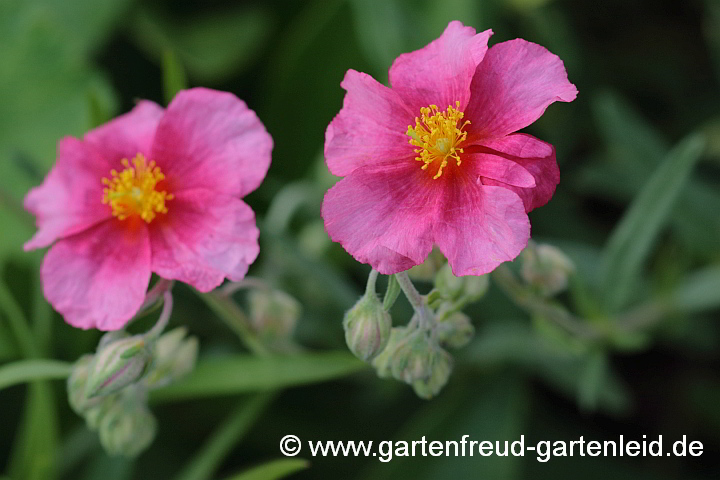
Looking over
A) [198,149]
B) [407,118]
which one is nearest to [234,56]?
[198,149]

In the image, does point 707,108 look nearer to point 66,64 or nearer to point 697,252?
point 697,252

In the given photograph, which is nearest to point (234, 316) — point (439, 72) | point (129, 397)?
point (129, 397)

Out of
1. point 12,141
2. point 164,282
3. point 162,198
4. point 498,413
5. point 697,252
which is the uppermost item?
point 162,198

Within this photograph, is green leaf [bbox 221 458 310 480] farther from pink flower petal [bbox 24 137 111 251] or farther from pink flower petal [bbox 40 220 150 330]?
pink flower petal [bbox 24 137 111 251]

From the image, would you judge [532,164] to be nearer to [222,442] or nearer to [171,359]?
[171,359]

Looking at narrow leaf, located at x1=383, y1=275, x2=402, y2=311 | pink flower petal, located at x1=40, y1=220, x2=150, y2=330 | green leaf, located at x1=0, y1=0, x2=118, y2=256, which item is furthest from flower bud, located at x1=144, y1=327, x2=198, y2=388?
green leaf, located at x1=0, y1=0, x2=118, y2=256

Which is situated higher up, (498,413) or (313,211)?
(313,211)
